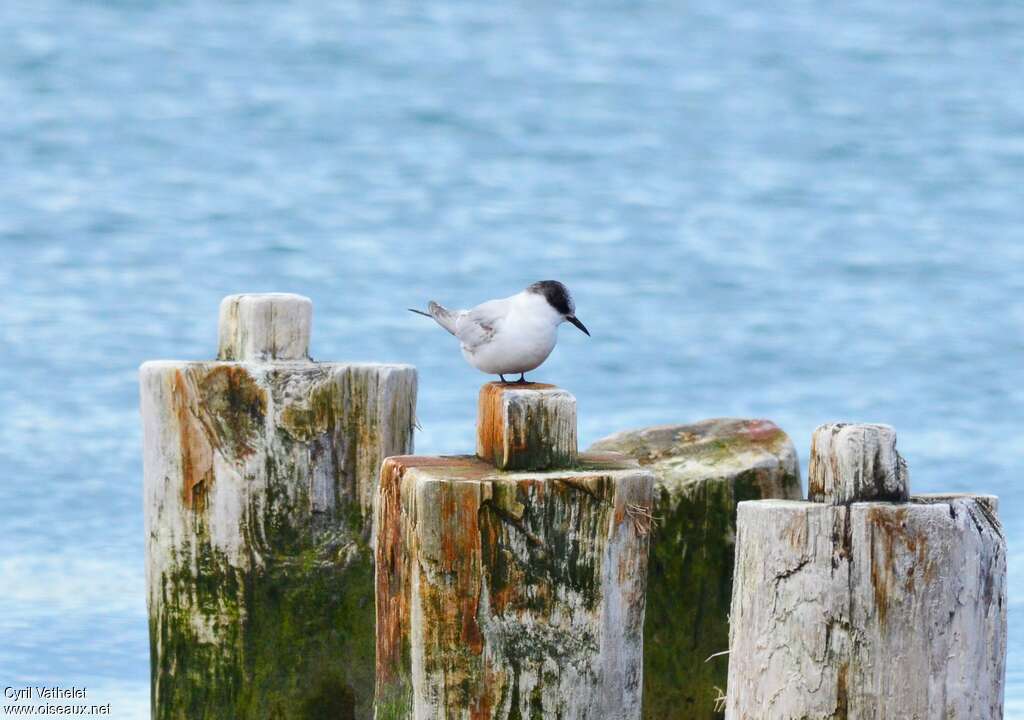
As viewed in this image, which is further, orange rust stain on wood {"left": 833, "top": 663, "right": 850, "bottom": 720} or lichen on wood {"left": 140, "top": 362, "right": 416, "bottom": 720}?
lichen on wood {"left": 140, "top": 362, "right": 416, "bottom": 720}

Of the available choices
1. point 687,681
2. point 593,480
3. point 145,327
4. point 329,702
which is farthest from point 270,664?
point 145,327

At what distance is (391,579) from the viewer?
5.11 meters

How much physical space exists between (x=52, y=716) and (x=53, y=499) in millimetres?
5606

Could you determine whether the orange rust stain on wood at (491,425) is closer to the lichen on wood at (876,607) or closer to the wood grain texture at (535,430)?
the wood grain texture at (535,430)

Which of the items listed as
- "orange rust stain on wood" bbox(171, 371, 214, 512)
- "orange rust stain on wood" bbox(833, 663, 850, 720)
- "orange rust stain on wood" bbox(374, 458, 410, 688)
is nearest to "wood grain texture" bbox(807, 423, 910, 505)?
"orange rust stain on wood" bbox(833, 663, 850, 720)

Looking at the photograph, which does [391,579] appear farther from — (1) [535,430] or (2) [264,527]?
(2) [264,527]

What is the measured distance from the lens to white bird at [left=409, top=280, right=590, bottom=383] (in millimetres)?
6129

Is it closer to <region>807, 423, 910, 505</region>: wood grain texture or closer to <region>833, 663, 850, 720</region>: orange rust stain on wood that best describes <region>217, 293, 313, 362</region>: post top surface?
<region>807, 423, 910, 505</region>: wood grain texture

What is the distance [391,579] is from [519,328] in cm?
129

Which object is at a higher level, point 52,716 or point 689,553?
point 689,553

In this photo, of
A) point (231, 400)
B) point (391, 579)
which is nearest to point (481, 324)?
point (231, 400)

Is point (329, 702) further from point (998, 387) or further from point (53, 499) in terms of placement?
point (998, 387)

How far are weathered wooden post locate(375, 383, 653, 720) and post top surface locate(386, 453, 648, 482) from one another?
1 centimetres

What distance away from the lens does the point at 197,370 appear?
20.4 ft
